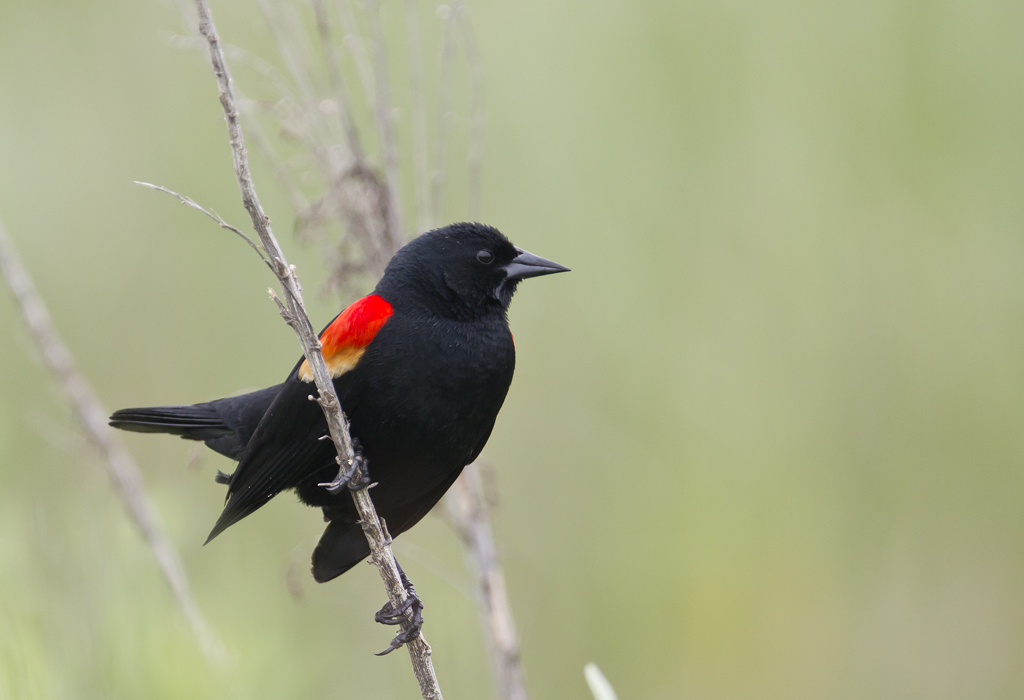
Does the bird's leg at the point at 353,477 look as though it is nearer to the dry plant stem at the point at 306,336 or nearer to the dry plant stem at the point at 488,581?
the dry plant stem at the point at 306,336

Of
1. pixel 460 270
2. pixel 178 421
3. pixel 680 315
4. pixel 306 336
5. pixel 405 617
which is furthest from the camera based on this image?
pixel 680 315

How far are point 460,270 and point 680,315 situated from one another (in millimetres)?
1174

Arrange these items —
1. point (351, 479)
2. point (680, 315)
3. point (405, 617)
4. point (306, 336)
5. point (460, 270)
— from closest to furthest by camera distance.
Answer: point (306, 336), point (351, 479), point (405, 617), point (460, 270), point (680, 315)

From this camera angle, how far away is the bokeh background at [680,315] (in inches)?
98.2

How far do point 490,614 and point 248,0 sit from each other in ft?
7.89

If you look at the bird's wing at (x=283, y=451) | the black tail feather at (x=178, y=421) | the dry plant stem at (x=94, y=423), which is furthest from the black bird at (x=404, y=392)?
the black tail feather at (x=178, y=421)

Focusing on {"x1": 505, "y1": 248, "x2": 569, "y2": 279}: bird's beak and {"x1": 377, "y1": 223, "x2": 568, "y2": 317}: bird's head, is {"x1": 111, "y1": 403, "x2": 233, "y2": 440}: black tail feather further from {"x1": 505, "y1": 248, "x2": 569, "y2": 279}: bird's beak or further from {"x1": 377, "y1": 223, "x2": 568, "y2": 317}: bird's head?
{"x1": 505, "y1": 248, "x2": 569, "y2": 279}: bird's beak

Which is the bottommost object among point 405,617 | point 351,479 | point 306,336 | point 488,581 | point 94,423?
point 488,581

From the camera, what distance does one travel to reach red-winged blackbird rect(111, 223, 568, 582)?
168cm

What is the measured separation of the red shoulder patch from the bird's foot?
0.21 metres

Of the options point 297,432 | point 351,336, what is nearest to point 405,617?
point 297,432

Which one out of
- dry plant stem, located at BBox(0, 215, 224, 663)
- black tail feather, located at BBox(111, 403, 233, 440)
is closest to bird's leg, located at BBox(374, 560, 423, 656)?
dry plant stem, located at BBox(0, 215, 224, 663)

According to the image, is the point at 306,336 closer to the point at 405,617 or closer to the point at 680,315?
the point at 405,617

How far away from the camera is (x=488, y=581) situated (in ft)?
6.54
